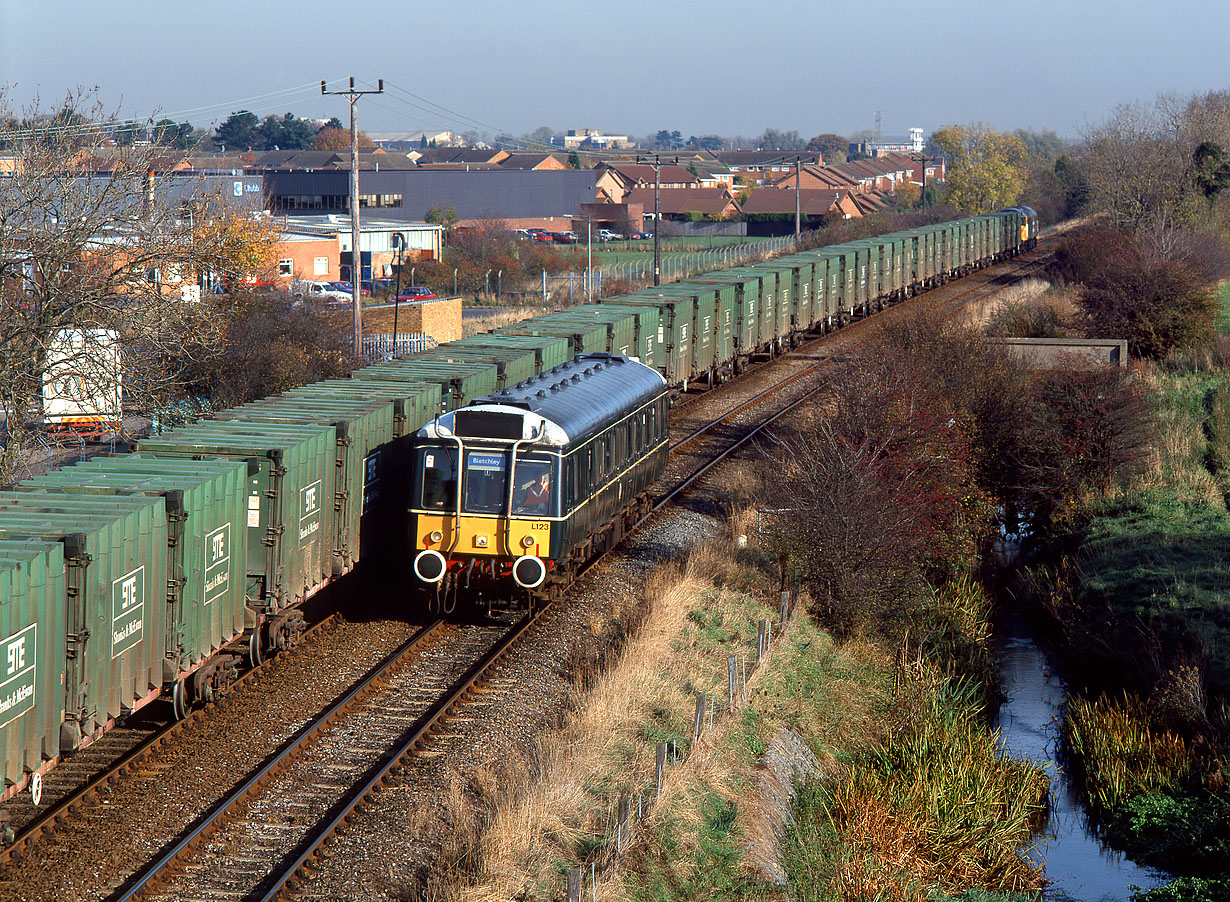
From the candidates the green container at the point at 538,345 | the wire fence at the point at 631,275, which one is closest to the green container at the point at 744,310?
the green container at the point at 538,345

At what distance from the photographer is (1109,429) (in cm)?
2611

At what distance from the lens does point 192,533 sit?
41.4 feet

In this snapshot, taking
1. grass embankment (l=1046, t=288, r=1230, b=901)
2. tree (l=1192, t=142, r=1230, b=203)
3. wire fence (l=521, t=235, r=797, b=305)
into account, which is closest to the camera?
grass embankment (l=1046, t=288, r=1230, b=901)

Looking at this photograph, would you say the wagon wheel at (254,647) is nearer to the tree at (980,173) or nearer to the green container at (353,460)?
the green container at (353,460)

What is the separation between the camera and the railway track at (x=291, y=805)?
10242 millimetres

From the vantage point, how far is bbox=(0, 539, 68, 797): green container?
973cm

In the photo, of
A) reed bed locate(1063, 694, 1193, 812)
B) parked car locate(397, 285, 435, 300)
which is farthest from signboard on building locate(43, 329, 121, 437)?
parked car locate(397, 285, 435, 300)

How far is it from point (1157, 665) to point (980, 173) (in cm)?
9952

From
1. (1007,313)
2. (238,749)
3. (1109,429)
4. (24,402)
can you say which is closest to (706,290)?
(1109,429)

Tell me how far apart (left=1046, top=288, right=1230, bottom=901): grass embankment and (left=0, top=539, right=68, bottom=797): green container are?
11.3m

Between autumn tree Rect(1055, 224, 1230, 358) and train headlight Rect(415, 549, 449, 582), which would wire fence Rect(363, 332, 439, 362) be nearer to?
autumn tree Rect(1055, 224, 1230, 358)

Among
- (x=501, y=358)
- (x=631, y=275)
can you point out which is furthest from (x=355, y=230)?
(x=631, y=275)

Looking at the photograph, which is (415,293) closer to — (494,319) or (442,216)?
(494,319)

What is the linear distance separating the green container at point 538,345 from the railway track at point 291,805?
8.50 metres
